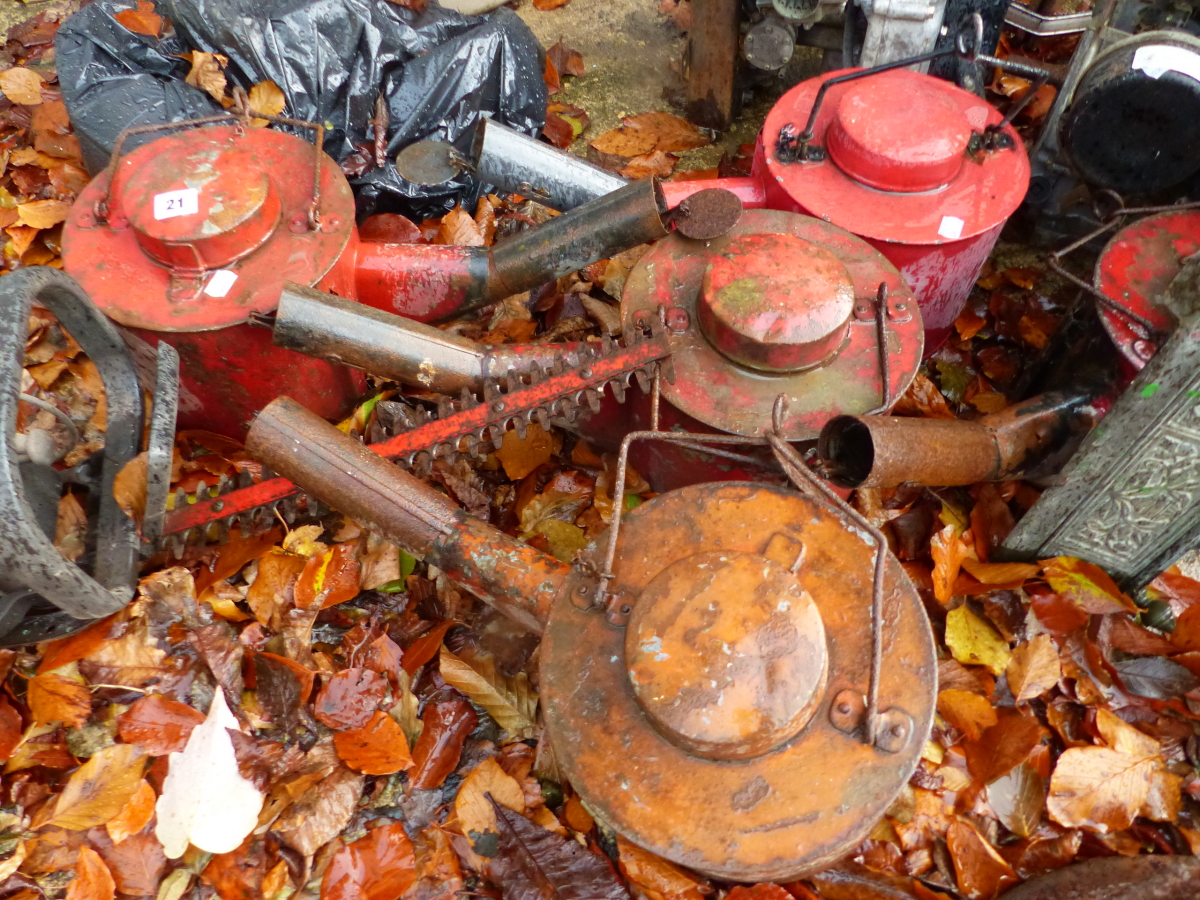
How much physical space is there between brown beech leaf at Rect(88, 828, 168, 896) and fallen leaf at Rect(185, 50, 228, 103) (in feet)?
8.69

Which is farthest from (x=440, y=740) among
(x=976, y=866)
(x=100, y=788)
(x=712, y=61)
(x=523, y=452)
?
(x=712, y=61)

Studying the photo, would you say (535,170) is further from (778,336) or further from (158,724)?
(158,724)

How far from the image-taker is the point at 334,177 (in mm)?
2590

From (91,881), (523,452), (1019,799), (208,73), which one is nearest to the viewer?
(91,881)

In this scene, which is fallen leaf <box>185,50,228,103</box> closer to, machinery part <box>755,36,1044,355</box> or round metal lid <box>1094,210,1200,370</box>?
machinery part <box>755,36,1044,355</box>

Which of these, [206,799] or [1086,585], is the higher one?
[1086,585]

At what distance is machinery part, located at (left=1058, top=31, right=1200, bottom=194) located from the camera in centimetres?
234

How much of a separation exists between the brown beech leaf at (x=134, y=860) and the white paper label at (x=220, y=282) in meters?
1.45

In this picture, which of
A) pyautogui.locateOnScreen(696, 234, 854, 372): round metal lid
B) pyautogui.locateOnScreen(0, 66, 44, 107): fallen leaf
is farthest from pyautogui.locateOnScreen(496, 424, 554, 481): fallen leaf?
pyautogui.locateOnScreen(0, 66, 44, 107): fallen leaf

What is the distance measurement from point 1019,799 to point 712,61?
319 cm

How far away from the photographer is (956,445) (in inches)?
83.2

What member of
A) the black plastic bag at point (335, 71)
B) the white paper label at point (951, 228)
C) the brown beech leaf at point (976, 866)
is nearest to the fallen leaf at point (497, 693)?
the brown beech leaf at point (976, 866)

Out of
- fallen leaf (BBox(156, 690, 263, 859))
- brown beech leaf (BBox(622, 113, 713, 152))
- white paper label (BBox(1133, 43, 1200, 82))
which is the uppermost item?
white paper label (BBox(1133, 43, 1200, 82))

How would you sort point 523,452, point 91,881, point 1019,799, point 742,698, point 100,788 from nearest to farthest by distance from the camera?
point 742,698, point 91,881, point 100,788, point 1019,799, point 523,452
